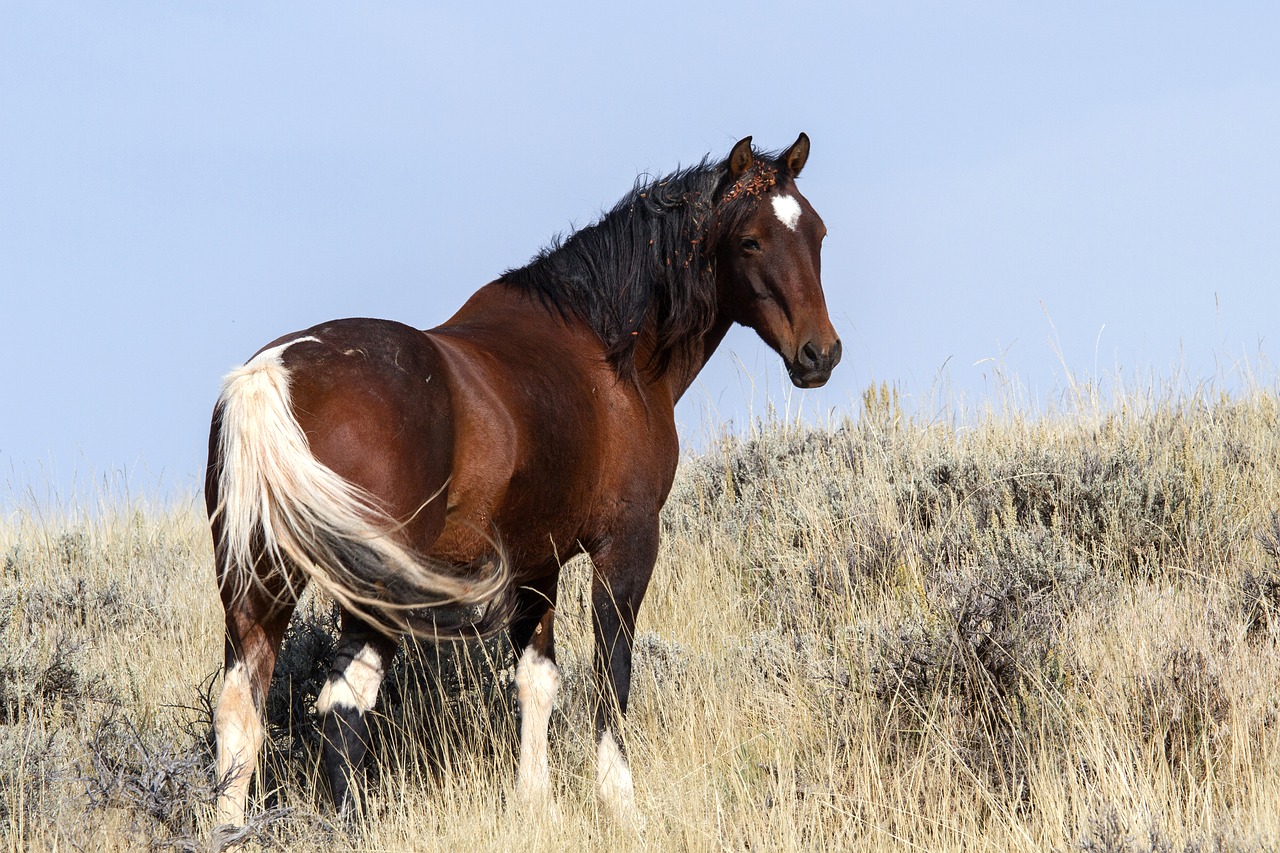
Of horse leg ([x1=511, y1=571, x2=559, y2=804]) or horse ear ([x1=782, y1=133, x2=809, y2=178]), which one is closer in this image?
horse leg ([x1=511, y1=571, x2=559, y2=804])

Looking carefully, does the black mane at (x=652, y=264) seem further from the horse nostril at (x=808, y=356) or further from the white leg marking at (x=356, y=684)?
the white leg marking at (x=356, y=684)

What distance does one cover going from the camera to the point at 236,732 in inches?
117

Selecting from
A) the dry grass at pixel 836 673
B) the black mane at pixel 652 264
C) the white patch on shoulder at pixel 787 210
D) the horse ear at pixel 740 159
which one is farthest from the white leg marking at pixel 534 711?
the horse ear at pixel 740 159

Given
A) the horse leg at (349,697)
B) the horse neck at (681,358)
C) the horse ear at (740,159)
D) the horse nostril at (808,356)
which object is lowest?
the horse leg at (349,697)

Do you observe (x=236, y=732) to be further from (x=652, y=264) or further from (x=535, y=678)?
(x=652, y=264)

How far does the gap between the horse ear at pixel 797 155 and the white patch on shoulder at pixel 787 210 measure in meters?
0.39

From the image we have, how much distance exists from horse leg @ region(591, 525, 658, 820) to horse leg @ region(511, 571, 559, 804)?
0.63ft

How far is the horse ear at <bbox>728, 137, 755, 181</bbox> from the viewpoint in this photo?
4250mm

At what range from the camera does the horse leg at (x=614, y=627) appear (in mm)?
3982

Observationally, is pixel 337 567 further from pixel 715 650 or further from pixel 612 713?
pixel 715 650

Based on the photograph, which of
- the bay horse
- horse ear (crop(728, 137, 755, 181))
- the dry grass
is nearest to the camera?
the bay horse

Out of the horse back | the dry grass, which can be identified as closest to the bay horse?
the horse back

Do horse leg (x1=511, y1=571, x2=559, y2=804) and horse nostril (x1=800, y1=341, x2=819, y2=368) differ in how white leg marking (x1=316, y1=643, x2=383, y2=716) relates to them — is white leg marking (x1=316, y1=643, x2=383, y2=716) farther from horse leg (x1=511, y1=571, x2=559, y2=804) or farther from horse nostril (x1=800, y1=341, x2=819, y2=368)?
horse nostril (x1=800, y1=341, x2=819, y2=368)

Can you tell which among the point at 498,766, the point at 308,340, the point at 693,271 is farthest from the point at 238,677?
the point at 693,271
